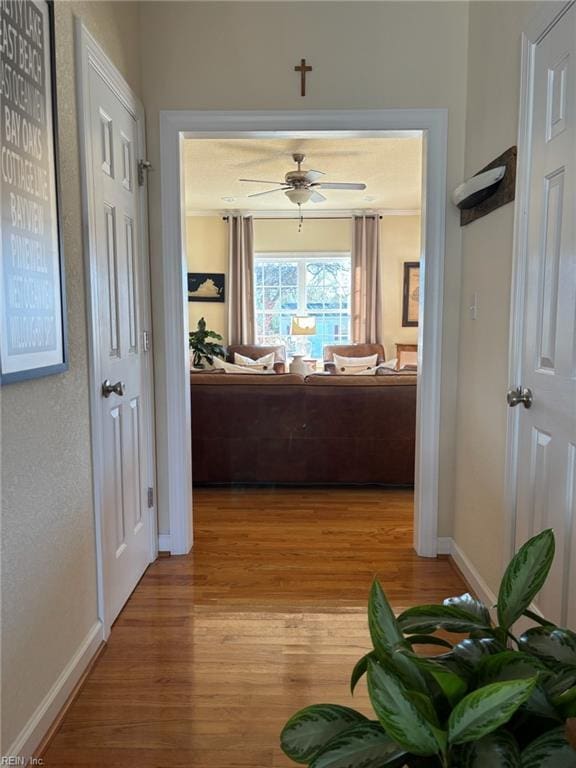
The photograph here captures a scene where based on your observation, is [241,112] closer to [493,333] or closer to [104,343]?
[104,343]

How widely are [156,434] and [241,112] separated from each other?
1643 millimetres

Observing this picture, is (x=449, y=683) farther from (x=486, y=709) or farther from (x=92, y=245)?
(x=92, y=245)

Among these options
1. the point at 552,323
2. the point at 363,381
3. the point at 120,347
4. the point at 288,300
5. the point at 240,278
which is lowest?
the point at 363,381

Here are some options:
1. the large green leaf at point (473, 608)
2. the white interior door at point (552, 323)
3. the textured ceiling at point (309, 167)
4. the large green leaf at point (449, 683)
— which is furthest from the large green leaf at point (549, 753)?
the textured ceiling at point (309, 167)

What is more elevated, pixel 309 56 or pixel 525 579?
pixel 309 56

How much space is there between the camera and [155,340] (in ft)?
8.34

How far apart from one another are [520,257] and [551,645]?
1.27 metres

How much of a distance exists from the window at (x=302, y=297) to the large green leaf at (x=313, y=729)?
249 inches

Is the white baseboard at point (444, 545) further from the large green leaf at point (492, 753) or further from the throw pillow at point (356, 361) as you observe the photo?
the throw pillow at point (356, 361)

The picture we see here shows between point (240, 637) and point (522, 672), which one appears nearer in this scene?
point (522, 672)

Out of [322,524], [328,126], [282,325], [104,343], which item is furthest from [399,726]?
[282,325]

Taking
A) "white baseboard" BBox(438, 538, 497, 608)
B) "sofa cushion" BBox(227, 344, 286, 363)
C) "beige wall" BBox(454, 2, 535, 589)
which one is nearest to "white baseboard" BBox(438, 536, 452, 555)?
"white baseboard" BBox(438, 538, 497, 608)

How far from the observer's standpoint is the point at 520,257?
5.76 ft

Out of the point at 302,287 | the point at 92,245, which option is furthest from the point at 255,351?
the point at 92,245
